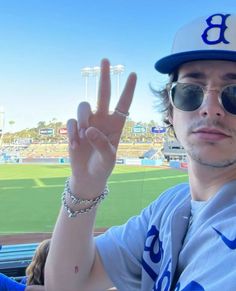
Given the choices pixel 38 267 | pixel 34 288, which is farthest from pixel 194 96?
pixel 38 267

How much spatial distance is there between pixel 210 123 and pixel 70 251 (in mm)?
382

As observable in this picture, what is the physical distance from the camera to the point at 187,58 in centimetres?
81

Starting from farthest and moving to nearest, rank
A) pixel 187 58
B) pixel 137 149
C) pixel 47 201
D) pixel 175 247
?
1. pixel 137 149
2. pixel 47 201
3. pixel 187 58
4. pixel 175 247

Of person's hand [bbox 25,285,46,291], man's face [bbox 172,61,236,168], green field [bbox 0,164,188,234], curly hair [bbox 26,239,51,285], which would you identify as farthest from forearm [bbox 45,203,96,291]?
green field [bbox 0,164,188,234]

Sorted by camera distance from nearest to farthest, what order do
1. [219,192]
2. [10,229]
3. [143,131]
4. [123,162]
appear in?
[219,192]
[10,229]
[123,162]
[143,131]

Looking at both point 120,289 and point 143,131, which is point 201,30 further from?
point 143,131

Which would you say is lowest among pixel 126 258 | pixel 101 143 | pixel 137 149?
pixel 137 149

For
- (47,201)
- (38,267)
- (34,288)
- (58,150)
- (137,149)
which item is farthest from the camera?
(137,149)

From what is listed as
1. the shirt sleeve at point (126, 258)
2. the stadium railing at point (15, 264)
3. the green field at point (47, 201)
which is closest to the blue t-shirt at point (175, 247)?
the shirt sleeve at point (126, 258)

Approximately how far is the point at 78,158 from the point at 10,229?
4991 millimetres

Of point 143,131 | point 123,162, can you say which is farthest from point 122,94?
point 143,131

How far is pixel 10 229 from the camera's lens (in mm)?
5414

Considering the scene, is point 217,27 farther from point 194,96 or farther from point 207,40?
point 194,96

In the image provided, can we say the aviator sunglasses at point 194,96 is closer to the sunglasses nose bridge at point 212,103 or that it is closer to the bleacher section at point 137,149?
the sunglasses nose bridge at point 212,103
